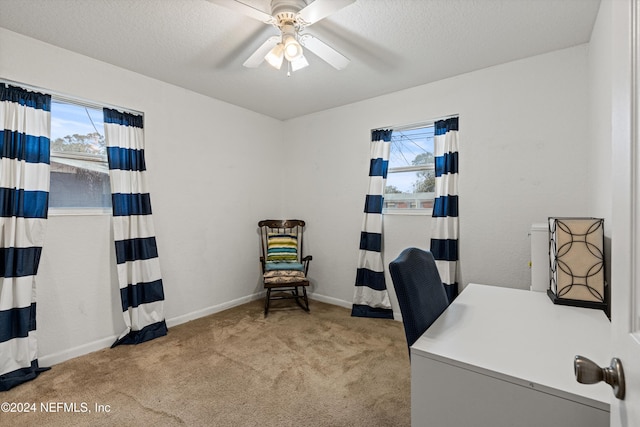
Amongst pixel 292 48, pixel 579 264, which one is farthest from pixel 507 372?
pixel 292 48

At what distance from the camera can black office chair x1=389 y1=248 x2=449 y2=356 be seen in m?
1.21

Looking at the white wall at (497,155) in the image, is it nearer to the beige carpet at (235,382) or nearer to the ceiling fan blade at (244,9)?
the beige carpet at (235,382)

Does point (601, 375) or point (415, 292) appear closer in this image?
point (601, 375)

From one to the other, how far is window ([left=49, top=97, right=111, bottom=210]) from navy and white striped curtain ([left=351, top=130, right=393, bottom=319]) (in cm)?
255

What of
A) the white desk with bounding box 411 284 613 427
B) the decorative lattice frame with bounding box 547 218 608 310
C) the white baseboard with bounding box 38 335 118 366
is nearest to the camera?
the white desk with bounding box 411 284 613 427

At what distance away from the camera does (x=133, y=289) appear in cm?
265

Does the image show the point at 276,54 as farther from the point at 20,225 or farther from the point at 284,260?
the point at 284,260

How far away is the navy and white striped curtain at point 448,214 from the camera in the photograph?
9.28ft

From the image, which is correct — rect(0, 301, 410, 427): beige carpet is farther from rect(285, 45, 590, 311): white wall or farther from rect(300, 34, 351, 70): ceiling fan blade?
rect(300, 34, 351, 70): ceiling fan blade

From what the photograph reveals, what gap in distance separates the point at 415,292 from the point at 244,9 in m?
1.71

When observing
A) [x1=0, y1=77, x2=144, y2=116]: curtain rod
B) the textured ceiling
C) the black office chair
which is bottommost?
the black office chair

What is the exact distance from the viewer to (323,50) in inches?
78.3

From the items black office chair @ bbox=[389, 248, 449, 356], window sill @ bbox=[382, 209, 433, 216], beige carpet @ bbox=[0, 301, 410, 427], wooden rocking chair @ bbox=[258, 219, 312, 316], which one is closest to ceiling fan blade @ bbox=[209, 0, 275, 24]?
black office chair @ bbox=[389, 248, 449, 356]

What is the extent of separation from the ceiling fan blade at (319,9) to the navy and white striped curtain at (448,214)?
1.74 m
